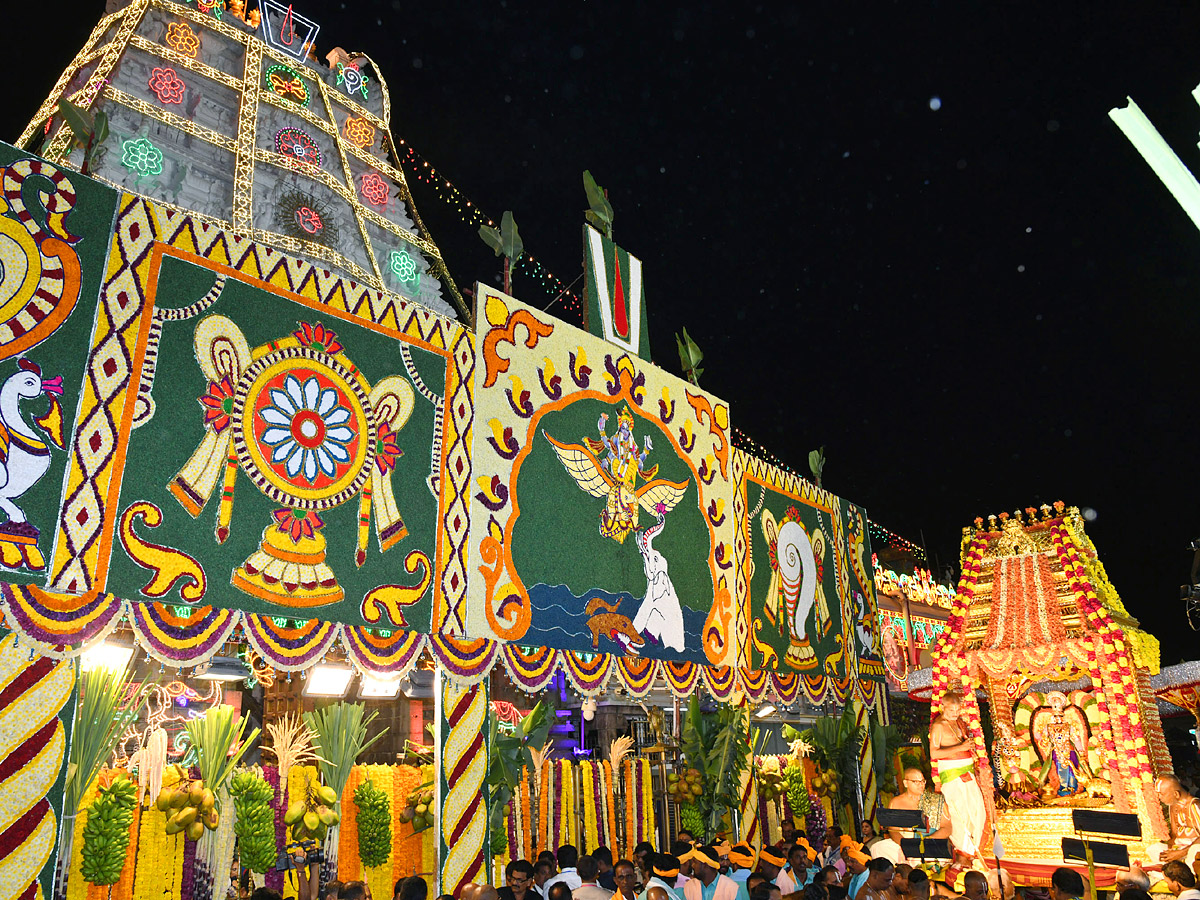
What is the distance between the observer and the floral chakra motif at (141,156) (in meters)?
20.9

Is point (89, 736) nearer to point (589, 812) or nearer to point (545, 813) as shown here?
point (545, 813)

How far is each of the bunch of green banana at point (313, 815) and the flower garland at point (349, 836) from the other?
15.8 inches

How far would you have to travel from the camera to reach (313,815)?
7816mm

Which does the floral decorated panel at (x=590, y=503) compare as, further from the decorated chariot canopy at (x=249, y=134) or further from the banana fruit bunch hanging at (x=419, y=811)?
the decorated chariot canopy at (x=249, y=134)

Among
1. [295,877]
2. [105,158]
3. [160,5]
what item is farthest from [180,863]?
[160,5]

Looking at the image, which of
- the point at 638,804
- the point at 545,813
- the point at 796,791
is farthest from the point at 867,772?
the point at 545,813

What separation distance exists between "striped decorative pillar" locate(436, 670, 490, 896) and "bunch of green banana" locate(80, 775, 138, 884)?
2.51m

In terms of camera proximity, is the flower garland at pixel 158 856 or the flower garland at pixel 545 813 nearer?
the flower garland at pixel 158 856

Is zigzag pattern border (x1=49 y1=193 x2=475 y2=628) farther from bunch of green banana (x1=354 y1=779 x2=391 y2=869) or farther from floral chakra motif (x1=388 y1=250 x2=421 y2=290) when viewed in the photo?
floral chakra motif (x1=388 y1=250 x2=421 y2=290)

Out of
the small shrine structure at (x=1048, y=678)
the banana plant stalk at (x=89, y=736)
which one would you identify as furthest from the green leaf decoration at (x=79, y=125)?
the small shrine structure at (x=1048, y=678)

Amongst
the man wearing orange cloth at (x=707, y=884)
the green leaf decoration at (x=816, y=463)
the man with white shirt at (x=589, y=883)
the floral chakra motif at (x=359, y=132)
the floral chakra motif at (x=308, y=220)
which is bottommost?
the man wearing orange cloth at (x=707, y=884)

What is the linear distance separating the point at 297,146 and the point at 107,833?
24.5 meters

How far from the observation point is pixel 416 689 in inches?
617

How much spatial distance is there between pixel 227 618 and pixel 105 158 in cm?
1939
